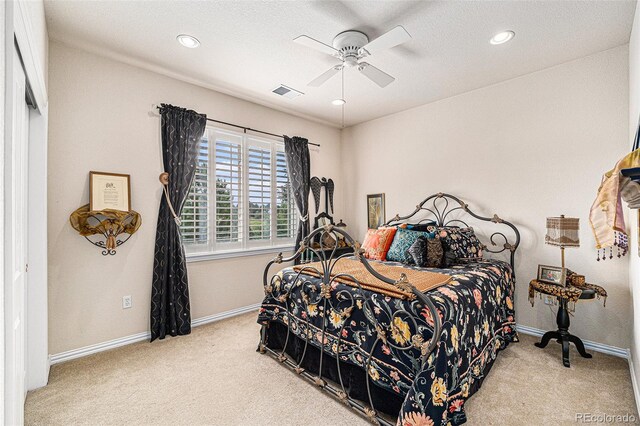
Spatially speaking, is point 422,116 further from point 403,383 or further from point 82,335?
point 82,335

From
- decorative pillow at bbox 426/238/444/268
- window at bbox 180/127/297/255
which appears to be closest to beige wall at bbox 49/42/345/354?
window at bbox 180/127/297/255

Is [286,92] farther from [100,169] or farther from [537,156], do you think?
[537,156]

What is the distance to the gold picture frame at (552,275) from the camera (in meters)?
2.64

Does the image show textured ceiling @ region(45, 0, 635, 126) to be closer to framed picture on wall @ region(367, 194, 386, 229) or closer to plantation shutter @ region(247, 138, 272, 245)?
plantation shutter @ region(247, 138, 272, 245)

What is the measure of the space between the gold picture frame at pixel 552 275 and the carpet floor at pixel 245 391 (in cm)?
65

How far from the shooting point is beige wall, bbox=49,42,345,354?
2600 mm

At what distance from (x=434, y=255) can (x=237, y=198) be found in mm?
2441

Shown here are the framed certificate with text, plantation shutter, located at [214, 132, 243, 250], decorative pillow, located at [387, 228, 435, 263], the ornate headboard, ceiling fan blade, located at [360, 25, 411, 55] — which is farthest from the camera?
plantation shutter, located at [214, 132, 243, 250]

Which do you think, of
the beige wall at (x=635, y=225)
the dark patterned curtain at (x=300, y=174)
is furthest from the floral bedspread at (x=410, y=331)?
the dark patterned curtain at (x=300, y=174)

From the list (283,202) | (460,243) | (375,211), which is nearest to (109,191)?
(283,202)

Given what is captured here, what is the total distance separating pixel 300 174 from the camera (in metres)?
4.42

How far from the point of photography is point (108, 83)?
286 centimetres

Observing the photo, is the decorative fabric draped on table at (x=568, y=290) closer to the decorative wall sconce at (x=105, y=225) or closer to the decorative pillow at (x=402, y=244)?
the decorative pillow at (x=402, y=244)
